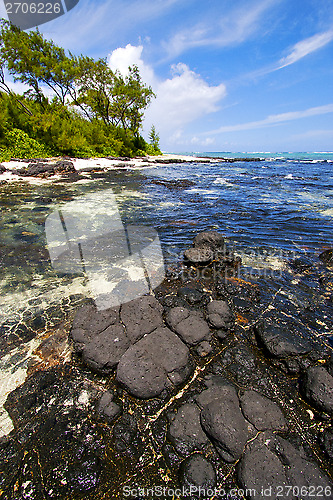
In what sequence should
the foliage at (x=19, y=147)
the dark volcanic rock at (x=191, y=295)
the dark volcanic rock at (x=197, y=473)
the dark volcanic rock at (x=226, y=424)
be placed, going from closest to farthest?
the dark volcanic rock at (x=197, y=473)
the dark volcanic rock at (x=226, y=424)
the dark volcanic rock at (x=191, y=295)
the foliage at (x=19, y=147)

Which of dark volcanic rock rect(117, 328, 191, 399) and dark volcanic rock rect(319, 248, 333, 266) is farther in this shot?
dark volcanic rock rect(319, 248, 333, 266)

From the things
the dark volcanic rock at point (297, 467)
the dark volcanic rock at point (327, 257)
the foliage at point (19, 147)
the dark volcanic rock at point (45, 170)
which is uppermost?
the foliage at point (19, 147)

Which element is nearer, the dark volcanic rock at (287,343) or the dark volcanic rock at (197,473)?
the dark volcanic rock at (197,473)

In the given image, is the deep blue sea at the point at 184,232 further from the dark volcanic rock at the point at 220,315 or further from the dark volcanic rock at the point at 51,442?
the dark volcanic rock at the point at 220,315

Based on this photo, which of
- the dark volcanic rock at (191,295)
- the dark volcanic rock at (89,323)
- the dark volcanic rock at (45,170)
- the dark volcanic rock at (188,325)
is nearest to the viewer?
the dark volcanic rock at (89,323)

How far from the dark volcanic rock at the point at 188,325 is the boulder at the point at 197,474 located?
135 centimetres

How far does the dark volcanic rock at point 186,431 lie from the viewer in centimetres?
221

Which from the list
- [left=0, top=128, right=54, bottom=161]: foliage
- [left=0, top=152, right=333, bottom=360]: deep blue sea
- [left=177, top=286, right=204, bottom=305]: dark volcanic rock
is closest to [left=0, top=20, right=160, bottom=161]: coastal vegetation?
[left=0, top=128, right=54, bottom=161]: foliage

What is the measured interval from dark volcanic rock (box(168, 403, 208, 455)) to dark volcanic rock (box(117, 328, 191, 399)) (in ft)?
1.14

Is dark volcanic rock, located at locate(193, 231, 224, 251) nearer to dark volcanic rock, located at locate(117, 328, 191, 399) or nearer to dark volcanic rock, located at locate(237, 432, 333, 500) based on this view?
dark volcanic rock, located at locate(117, 328, 191, 399)

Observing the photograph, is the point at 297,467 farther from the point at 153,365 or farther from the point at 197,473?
the point at 153,365

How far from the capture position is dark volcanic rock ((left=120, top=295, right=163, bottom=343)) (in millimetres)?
3285

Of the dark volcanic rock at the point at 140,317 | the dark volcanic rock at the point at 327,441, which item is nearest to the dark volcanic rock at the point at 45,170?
the dark volcanic rock at the point at 140,317

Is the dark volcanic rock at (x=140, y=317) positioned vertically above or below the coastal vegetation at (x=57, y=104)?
below
